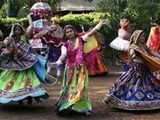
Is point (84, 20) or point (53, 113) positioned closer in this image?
point (53, 113)

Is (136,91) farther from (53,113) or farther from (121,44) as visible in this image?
(121,44)

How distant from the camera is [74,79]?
959cm

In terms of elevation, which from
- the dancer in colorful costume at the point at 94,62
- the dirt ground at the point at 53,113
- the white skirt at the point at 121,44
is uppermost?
the white skirt at the point at 121,44

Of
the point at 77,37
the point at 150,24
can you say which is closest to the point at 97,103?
the point at 77,37

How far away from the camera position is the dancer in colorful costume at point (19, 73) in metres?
9.81

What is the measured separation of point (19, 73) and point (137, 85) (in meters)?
2.03

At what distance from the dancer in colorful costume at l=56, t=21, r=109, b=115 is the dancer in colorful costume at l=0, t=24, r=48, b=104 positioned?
0.51 metres

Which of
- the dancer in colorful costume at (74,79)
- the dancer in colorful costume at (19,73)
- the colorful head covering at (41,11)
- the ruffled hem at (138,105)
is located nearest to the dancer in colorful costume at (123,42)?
the ruffled hem at (138,105)

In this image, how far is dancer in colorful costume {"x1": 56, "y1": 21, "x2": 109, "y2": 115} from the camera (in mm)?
9477

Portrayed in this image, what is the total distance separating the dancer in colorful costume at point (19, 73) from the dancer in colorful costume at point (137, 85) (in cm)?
128

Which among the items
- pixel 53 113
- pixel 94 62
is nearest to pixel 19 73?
pixel 53 113

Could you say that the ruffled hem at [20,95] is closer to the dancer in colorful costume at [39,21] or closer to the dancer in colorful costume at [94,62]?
the dancer in colorful costume at [39,21]

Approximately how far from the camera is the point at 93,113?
392 inches

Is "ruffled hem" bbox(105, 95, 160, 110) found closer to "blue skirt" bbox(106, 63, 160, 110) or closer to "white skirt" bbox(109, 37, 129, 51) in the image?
"blue skirt" bbox(106, 63, 160, 110)
